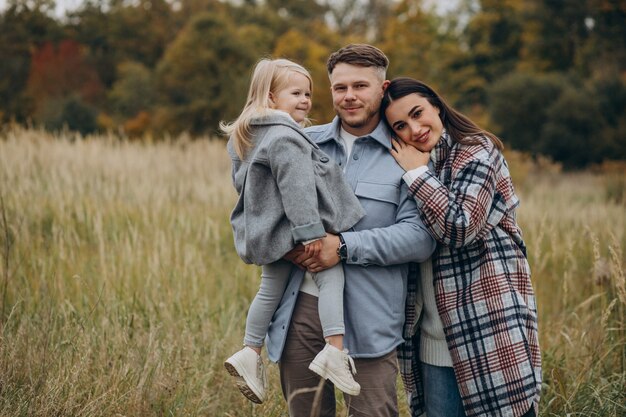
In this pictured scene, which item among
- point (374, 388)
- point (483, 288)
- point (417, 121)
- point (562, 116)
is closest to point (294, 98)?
point (417, 121)

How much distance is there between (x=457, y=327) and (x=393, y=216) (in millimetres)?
530

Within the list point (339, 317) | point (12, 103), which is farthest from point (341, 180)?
point (12, 103)

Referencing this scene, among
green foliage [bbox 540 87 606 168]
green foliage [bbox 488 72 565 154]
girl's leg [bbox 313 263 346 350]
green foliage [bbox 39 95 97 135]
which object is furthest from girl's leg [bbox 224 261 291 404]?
green foliage [bbox 488 72 565 154]

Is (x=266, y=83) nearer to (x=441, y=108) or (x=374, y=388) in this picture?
(x=441, y=108)

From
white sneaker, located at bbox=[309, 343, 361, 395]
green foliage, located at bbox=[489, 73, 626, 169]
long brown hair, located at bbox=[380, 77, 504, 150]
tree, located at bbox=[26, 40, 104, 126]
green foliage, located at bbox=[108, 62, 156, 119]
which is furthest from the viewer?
tree, located at bbox=[26, 40, 104, 126]

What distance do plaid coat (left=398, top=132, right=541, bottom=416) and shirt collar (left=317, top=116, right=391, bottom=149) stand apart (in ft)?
0.92

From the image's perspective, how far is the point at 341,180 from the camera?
101 inches

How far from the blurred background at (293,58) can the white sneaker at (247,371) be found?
11.7 metres

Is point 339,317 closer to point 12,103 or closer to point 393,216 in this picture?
point 393,216

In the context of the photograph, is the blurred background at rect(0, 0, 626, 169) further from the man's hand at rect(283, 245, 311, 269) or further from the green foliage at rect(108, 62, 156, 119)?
the man's hand at rect(283, 245, 311, 269)

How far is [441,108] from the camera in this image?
270 cm

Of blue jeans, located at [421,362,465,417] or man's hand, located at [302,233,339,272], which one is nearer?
man's hand, located at [302,233,339,272]

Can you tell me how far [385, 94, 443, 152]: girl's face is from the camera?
2633 mm

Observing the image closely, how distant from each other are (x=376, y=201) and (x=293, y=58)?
2216cm
